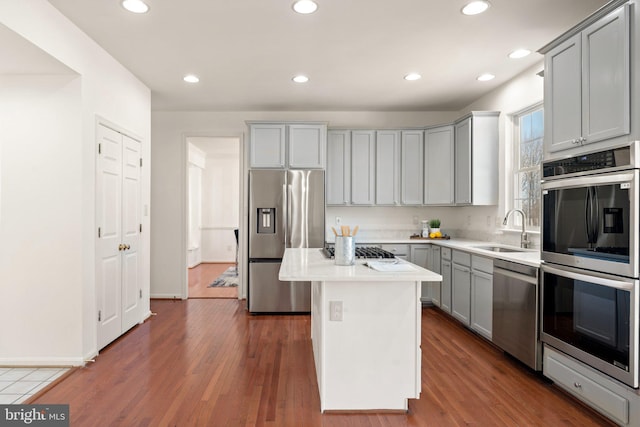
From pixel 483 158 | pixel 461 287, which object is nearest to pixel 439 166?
pixel 483 158

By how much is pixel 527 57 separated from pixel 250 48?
2530 millimetres

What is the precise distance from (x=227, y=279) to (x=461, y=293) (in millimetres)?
4347

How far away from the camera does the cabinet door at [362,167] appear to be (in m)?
5.14

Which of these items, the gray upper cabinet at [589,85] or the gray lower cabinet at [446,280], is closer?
the gray upper cabinet at [589,85]

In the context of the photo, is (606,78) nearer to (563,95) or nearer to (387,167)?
(563,95)

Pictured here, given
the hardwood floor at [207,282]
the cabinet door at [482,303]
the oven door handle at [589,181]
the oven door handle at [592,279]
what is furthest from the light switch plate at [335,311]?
the hardwood floor at [207,282]

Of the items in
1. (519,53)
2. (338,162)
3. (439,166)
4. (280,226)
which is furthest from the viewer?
(338,162)

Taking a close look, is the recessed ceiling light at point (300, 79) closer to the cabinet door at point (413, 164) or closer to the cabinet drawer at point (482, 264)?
the cabinet door at point (413, 164)

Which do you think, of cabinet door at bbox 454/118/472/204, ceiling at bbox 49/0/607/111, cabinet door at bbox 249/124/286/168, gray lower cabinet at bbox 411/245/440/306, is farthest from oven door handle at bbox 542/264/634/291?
cabinet door at bbox 249/124/286/168

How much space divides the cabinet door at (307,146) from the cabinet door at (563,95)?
2646 mm

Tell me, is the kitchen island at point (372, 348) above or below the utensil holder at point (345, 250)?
below

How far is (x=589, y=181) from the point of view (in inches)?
90.4

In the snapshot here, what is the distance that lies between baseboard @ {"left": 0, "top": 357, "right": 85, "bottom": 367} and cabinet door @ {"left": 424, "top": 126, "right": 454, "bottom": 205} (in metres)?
4.15

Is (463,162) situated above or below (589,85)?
below
